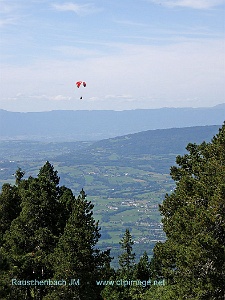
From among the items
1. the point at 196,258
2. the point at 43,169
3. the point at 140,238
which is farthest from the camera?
the point at 140,238

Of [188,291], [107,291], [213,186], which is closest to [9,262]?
[107,291]

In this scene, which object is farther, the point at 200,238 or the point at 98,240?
the point at 98,240

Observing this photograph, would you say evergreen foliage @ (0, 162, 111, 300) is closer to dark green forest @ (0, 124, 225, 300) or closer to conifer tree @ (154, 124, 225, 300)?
dark green forest @ (0, 124, 225, 300)

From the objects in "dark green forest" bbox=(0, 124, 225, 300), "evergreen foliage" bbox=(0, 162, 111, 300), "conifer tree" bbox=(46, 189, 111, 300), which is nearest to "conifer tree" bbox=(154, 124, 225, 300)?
"dark green forest" bbox=(0, 124, 225, 300)

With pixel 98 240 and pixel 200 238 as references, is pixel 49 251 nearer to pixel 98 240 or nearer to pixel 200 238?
pixel 98 240

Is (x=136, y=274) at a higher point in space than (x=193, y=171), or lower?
lower

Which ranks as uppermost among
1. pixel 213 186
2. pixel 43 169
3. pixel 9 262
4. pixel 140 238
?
pixel 43 169

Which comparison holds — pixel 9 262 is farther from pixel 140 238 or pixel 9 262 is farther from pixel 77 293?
pixel 140 238

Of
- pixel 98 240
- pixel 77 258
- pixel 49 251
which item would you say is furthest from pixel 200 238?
pixel 49 251
